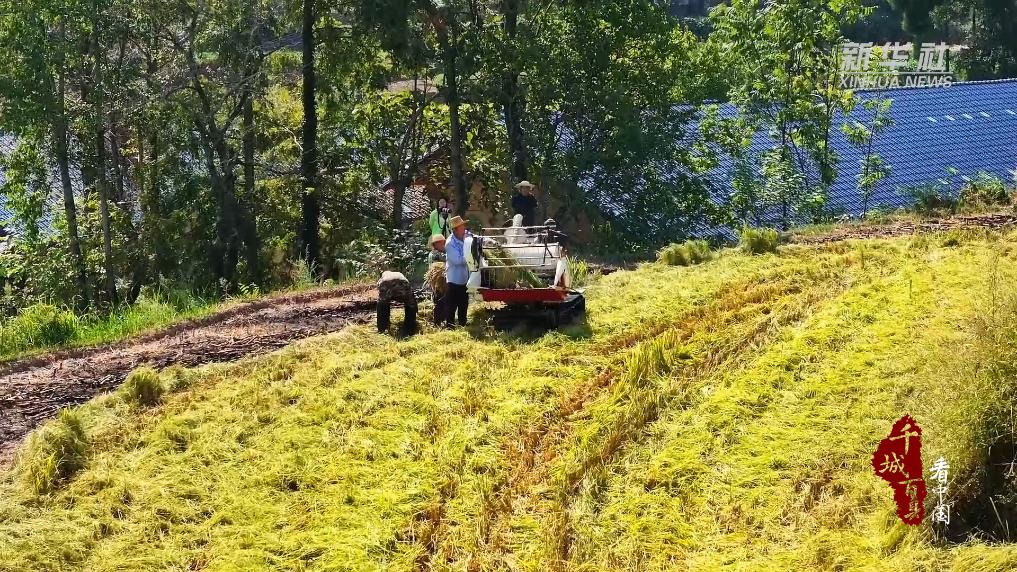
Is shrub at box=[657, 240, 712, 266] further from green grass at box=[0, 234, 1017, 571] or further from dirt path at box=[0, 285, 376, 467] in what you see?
dirt path at box=[0, 285, 376, 467]

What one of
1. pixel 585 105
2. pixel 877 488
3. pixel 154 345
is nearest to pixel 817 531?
pixel 877 488

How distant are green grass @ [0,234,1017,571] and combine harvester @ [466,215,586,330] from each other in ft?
1.14

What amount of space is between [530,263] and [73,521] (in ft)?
18.0

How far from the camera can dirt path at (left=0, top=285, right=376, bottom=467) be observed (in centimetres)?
968

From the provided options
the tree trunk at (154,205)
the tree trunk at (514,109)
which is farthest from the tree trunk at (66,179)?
the tree trunk at (514,109)

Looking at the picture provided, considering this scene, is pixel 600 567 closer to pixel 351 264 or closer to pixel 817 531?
pixel 817 531

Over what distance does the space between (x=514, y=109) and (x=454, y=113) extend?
1133mm

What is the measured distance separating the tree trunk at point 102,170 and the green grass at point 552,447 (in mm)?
8914

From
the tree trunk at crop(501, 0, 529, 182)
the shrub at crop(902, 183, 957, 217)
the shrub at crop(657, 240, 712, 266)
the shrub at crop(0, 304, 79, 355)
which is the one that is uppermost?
the tree trunk at crop(501, 0, 529, 182)

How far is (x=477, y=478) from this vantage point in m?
7.45

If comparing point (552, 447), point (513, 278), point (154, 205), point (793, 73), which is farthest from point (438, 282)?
point (793, 73)

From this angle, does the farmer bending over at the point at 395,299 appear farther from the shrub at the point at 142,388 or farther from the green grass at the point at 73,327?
the green grass at the point at 73,327

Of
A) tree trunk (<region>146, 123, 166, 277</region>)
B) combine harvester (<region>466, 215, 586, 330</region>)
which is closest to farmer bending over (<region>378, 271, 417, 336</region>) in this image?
combine harvester (<region>466, 215, 586, 330</region>)

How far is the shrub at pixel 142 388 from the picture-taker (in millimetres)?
9312
